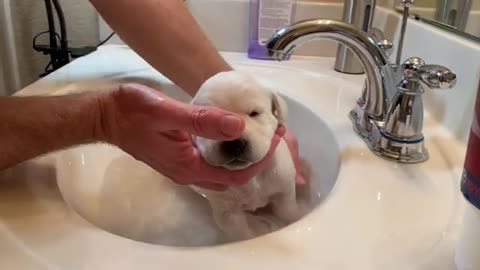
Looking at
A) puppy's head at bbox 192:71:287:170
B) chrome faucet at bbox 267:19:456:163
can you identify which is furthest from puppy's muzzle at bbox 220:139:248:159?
chrome faucet at bbox 267:19:456:163

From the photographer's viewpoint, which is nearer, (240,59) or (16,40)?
(240,59)

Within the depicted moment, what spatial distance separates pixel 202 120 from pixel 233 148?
14 cm

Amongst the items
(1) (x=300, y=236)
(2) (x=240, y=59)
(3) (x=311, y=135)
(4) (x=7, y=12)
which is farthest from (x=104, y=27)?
(1) (x=300, y=236)

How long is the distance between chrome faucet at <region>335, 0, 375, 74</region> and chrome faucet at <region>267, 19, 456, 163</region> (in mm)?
208

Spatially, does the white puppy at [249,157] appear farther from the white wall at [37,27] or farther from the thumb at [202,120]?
the white wall at [37,27]

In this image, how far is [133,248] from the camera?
37 centimetres

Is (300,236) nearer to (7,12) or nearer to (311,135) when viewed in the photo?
(311,135)

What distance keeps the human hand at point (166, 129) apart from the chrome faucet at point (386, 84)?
0.48ft

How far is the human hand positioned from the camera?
0.40 metres

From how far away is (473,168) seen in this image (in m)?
0.31

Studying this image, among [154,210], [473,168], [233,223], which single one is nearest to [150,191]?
[154,210]

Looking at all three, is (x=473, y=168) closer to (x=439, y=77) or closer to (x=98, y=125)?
(x=439, y=77)

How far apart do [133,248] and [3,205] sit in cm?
14

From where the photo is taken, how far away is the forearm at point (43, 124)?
44 cm
